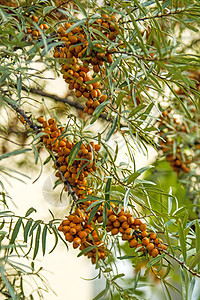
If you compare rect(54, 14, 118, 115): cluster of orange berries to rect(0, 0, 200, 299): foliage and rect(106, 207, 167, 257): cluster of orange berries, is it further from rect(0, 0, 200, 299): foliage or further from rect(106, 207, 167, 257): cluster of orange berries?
rect(106, 207, 167, 257): cluster of orange berries

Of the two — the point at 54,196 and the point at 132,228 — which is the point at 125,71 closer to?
the point at 132,228

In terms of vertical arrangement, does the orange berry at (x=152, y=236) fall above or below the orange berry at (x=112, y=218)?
below

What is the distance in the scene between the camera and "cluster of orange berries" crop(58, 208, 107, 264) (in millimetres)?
339

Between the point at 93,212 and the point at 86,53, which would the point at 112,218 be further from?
the point at 86,53

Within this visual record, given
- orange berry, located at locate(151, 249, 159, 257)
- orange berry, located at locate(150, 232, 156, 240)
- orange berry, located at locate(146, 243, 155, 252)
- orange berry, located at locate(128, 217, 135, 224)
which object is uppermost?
orange berry, located at locate(128, 217, 135, 224)

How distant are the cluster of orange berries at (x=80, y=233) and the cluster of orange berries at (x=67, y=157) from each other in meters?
0.03

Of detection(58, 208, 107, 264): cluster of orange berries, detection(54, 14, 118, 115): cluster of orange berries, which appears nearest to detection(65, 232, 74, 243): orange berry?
detection(58, 208, 107, 264): cluster of orange berries

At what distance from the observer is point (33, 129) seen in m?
0.38

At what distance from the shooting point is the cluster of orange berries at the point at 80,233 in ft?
1.11

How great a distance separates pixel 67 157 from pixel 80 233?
0.08 meters

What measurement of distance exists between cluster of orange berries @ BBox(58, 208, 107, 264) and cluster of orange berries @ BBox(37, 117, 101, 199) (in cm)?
3

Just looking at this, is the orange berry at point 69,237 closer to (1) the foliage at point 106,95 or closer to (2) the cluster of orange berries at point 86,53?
(1) the foliage at point 106,95

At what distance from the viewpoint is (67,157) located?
0.35 meters

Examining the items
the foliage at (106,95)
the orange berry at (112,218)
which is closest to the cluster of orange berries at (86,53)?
the foliage at (106,95)
